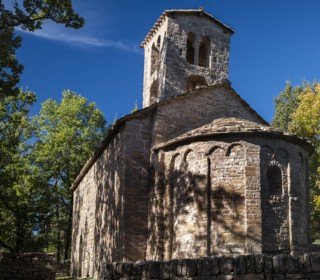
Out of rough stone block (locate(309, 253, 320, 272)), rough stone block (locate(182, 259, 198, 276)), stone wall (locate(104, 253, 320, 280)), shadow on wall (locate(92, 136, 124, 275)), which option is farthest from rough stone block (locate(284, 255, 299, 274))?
shadow on wall (locate(92, 136, 124, 275))

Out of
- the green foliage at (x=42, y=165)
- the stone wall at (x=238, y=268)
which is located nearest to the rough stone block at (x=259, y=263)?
the stone wall at (x=238, y=268)

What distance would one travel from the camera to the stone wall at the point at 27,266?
1273 cm

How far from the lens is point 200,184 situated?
12.0 metres

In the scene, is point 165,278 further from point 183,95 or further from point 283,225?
point 183,95

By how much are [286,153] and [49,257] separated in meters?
8.51

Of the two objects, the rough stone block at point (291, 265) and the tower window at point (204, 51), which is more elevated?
the tower window at point (204, 51)

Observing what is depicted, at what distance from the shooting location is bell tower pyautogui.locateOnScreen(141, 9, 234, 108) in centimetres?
1734

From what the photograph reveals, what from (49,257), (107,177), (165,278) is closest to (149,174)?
(107,177)

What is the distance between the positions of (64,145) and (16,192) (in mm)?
4643

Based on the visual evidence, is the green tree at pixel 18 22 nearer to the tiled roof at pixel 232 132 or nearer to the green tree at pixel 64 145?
the tiled roof at pixel 232 132

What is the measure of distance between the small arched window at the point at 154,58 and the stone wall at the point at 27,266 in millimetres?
9688

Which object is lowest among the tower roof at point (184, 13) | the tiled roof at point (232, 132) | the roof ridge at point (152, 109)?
the tiled roof at point (232, 132)

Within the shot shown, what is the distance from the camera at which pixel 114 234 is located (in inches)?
529

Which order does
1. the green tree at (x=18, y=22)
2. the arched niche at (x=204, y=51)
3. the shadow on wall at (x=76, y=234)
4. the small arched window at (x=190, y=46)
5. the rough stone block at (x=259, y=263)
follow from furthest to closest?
the shadow on wall at (x=76, y=234) → the arched niche at (x=204, y=51) → the small arched window at (x=190, y=46) → the green tree at (x=18, y=22) → the rough stone block at (x=259, y=263)
